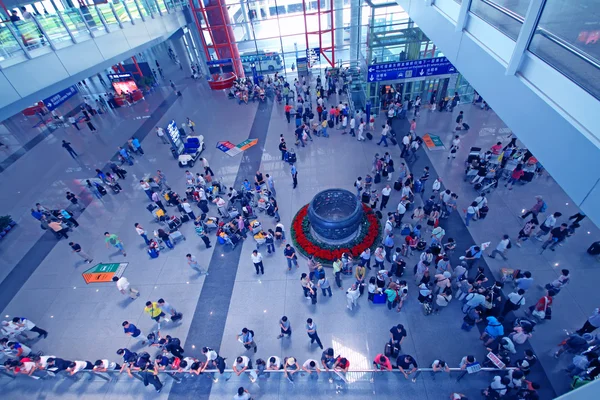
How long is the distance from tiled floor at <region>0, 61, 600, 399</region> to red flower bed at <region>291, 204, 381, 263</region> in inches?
25.8

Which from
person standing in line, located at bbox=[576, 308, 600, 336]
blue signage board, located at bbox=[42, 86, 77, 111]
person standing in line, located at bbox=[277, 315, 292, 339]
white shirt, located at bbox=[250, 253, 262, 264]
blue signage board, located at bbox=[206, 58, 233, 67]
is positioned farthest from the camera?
blue signage board, located at bbox=[206, 58, 233, 67]

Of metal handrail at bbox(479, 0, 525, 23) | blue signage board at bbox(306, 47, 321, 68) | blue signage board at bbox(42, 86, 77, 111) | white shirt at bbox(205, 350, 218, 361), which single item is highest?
metal handrail at bbox(479, 0, 525, 23)

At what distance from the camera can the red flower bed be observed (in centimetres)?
1046

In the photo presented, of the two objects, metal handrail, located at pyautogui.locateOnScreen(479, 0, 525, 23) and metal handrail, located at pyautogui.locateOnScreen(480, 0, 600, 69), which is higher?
metal handrail, located at pyautogui.locateOnScreen(479, 0, 525, 23)

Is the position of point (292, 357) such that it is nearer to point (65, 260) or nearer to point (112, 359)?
point (112, 359)

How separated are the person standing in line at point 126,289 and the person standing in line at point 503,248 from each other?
40.5 feet

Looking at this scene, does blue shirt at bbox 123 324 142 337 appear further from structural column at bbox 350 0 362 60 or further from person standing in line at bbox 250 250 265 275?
structural column at bbox 350 0 362 60

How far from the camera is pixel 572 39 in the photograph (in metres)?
4.29

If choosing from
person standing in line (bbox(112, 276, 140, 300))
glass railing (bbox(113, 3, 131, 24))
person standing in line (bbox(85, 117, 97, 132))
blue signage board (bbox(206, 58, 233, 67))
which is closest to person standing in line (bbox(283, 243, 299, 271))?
person standing in line (bbox(112, 276, 140, 300))

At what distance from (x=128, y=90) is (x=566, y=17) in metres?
27.6

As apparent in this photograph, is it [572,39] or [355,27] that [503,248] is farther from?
[355,27]

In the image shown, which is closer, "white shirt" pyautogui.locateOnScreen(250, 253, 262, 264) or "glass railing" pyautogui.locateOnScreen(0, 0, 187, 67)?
"glass railing" pyautogui.locateOnScreen(0, 0, 187, 67)

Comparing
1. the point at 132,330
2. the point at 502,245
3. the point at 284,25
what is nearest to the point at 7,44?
the point at 132,330

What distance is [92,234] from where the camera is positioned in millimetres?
12836
